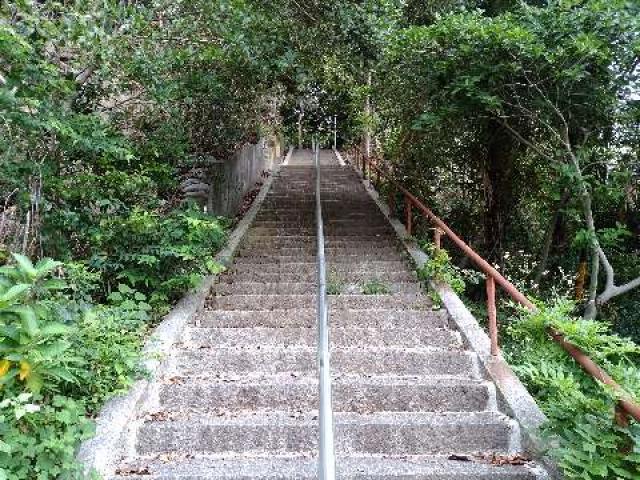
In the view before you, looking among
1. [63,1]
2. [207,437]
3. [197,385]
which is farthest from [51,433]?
[63,1]

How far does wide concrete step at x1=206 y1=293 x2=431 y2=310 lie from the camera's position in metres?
5.94

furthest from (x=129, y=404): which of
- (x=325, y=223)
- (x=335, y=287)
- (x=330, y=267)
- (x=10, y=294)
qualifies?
(x=325, y=223)

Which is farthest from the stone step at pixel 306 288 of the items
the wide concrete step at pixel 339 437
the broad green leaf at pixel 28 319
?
the broad green leaf at pixel 28 319

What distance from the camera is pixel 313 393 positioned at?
12.8ft

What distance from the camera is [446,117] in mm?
7301

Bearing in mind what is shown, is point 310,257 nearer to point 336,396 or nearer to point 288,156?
point 336,396

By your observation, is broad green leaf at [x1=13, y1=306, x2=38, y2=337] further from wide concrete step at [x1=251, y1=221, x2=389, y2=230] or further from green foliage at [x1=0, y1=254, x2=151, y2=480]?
wide concrete step at [x1=251, y1=221, x2=389, y2=230]

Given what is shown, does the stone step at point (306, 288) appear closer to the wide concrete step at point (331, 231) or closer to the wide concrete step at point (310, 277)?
the wide concrete step at point (310, 277)

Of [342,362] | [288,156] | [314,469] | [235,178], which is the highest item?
[288,156]

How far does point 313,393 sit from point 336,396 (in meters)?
0.16

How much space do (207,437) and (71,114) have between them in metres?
3.50

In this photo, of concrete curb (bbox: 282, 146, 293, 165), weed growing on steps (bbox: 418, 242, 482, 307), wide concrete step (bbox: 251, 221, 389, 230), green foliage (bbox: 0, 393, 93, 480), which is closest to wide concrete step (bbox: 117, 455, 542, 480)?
green foliage (bbox: 0, 393, 93, 480)

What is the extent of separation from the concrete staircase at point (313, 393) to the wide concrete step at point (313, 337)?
11mm

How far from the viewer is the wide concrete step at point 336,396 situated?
3.86m
